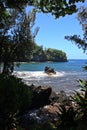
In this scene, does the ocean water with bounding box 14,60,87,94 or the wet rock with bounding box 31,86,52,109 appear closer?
the wet rock with bounding box 31,86,52,109

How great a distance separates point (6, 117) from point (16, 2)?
5013mm

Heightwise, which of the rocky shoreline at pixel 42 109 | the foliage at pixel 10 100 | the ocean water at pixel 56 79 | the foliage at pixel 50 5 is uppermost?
the foliage at pixel 50 5

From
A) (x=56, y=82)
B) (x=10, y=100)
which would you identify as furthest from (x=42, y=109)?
(x=56, y=82)

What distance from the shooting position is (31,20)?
93.4 feet

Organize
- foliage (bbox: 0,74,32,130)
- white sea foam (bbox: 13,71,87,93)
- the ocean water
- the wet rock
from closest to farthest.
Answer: foliage (bbox: 0,74,32,130) < the wet rock < white sea foam (bbox: 13,71,87,93) < the ocean water

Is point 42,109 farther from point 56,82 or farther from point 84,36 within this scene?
point 56,82

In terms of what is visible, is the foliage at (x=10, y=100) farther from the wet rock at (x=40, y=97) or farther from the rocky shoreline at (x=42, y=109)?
the wet rock at (x=40, y=97)

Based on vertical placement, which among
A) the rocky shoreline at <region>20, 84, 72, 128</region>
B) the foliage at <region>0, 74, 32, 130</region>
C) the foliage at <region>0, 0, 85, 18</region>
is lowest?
the rocky shoreline at <region>20, 84, 72, 128</region>

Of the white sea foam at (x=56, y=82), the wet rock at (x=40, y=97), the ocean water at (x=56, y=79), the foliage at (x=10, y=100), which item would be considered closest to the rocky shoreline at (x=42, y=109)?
the wet rock at (x=40, y=97)

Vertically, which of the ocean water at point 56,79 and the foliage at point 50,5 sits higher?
the foliage at point 50,5

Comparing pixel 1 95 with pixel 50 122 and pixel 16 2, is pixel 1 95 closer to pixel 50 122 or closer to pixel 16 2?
pixel 50 122

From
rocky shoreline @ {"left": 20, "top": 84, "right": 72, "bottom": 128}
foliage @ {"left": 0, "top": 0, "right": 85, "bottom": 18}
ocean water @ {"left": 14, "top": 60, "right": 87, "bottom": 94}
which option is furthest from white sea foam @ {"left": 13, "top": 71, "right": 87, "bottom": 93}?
foliage @ {"left": 0, "top": 0, "right": 85, "bottom": 18}

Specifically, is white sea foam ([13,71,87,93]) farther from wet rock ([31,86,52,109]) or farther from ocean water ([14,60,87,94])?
wet rock ([31,86,52,109])

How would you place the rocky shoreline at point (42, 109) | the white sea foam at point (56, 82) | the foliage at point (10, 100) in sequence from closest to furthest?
the foliage at point (10, 100) < the rocky shoreline at point (42, 109) < the white sea foam at point (56, 82)
